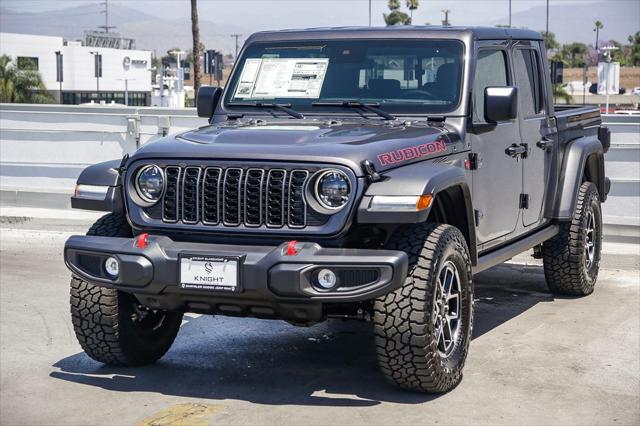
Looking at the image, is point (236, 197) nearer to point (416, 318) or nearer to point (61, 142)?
point (416, 318)

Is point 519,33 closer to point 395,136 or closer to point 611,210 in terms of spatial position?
point 395,136

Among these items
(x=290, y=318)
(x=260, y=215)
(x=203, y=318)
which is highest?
(x=260, y=215)

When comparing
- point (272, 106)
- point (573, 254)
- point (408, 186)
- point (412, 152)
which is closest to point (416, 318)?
point (408, 186)

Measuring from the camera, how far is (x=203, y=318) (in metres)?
8.20

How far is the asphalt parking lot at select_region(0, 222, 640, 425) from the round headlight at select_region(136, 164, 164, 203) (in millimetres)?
1057

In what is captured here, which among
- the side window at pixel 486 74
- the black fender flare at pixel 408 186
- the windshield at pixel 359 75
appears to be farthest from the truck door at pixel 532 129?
the black fender flare at pixel 408 186

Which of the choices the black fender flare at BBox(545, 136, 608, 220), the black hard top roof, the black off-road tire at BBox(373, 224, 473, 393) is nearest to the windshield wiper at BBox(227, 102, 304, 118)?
the black hard top roof

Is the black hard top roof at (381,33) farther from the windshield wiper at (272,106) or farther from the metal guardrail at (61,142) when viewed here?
the metal guardrail at (61,142)

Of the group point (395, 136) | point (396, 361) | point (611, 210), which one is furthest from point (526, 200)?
point (611, 210)

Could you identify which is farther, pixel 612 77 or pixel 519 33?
pixel 612 77

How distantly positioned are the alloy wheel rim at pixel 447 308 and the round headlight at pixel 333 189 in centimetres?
68

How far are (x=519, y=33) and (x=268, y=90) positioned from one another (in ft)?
6.77

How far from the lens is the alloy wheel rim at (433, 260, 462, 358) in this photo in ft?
19.8

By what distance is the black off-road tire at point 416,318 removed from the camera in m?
5.73
